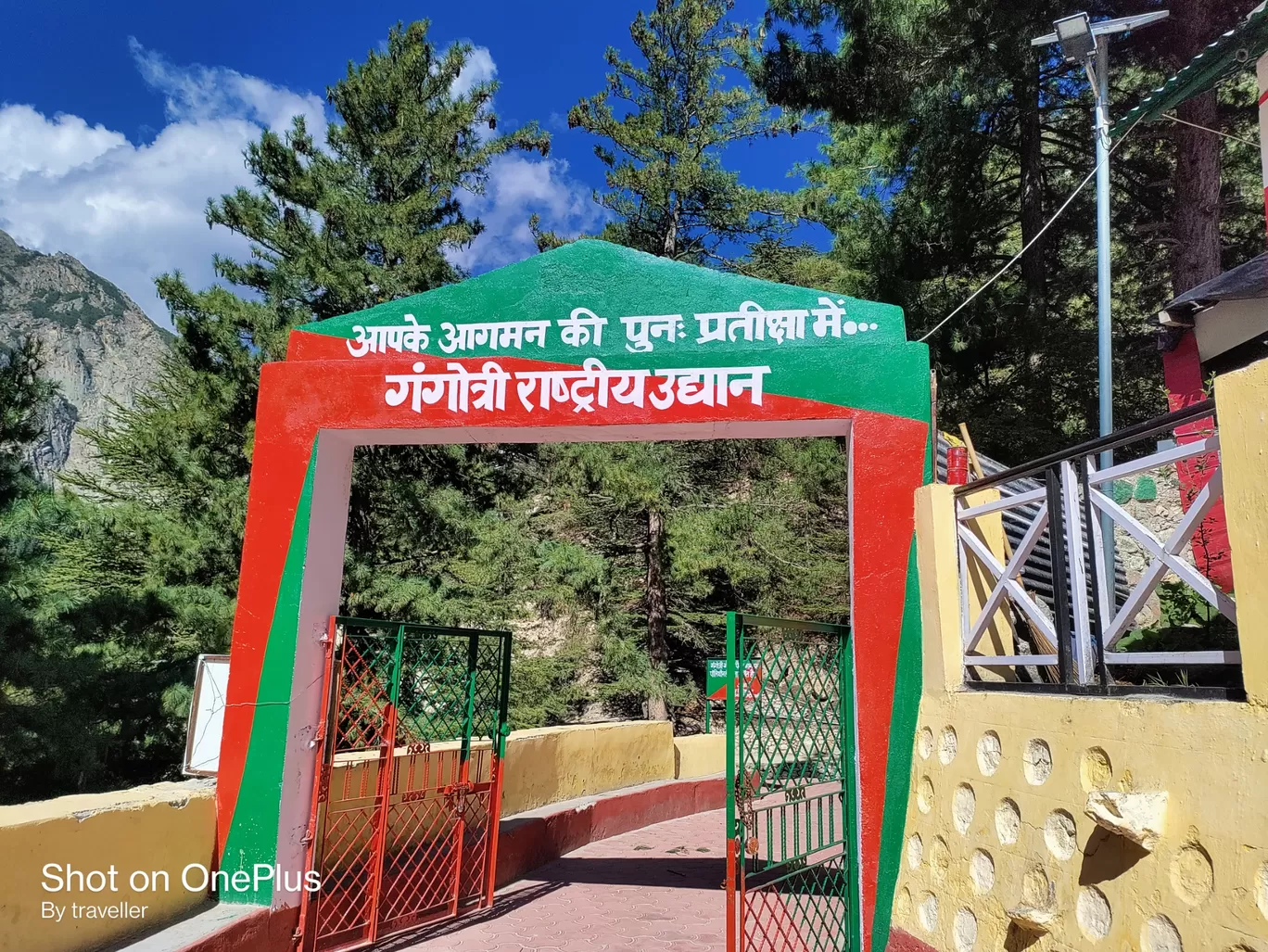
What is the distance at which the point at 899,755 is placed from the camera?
5.05m

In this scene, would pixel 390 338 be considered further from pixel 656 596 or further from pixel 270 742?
pixel 656 596

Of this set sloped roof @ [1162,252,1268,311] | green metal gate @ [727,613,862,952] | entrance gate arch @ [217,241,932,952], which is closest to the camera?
green metal gate @ [727,613,862,952]

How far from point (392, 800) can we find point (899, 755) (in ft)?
11.8

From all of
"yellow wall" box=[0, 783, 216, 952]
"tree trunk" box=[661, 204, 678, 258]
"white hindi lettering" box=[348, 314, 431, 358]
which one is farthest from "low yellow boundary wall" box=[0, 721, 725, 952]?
"tree trunk" box=[661, 204, 678, 258]

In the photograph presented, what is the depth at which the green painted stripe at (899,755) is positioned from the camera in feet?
16.3

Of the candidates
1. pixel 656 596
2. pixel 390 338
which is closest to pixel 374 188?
pixel 656 596

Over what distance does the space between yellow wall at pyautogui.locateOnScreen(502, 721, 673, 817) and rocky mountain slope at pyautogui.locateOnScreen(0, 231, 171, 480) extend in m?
80.4

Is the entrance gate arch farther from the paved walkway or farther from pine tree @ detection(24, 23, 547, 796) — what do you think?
pine tree @ detection(24, 23, 547, 796)

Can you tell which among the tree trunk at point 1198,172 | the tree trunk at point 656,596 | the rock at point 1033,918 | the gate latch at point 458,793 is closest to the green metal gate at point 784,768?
the rock at point 1033,918

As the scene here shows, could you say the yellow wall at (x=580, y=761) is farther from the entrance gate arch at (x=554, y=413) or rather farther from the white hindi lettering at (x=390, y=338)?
the white hindi lettering at (x=390, y=338)

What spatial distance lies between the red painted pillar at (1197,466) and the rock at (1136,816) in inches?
163

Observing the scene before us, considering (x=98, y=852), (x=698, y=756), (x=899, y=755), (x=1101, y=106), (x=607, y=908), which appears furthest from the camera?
(x=698, y=756)

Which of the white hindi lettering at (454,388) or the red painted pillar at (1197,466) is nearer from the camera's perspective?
the white hindi lettering at (454,388)

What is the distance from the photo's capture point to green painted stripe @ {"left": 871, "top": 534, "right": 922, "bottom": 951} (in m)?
4.96
